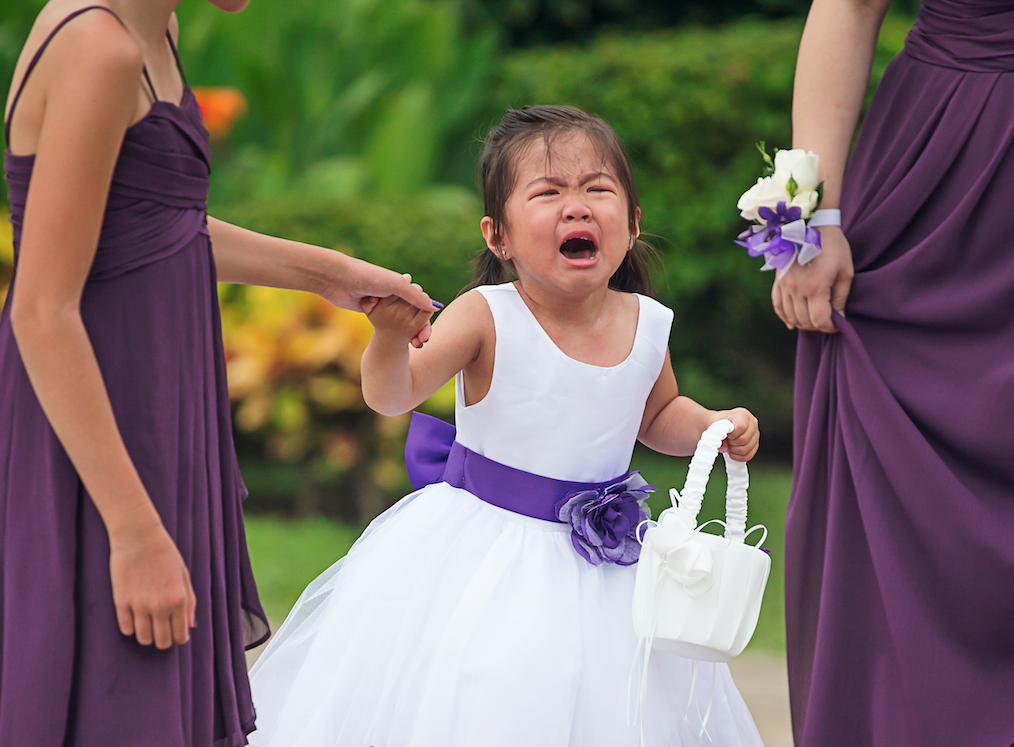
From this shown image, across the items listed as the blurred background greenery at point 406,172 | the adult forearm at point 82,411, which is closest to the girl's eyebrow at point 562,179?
the adult forearm at point 82,411

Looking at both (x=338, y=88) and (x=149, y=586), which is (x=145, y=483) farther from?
(x=338, y=88)

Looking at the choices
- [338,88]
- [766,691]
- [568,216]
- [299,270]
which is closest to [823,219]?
[568,216]

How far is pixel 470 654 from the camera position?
2.03 m

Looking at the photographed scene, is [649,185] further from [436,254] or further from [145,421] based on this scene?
[145,421]

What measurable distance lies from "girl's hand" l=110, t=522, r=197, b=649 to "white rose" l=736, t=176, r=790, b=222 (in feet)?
4.45

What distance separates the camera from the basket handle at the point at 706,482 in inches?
77.8

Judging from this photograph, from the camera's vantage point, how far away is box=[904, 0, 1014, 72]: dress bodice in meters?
2.18

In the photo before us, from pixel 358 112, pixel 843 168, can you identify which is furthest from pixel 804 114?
pixel 358 112

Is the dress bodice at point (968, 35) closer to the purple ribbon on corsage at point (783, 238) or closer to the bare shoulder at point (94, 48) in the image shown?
the purple ribbon on corsage at point (783, 238)

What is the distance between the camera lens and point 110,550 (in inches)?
59.0

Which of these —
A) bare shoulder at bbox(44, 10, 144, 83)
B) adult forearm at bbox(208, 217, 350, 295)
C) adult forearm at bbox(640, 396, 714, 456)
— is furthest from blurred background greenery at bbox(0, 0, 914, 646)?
bare shoulder at bbox(44, 10, 144, 83)

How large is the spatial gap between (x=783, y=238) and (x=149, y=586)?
143 cm

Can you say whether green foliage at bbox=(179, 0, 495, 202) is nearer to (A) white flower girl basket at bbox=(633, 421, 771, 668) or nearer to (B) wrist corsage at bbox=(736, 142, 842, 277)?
Answer: (B) wrist corsage at bbox=(736, 142, 842, 277)

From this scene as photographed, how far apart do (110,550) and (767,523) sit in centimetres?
432
